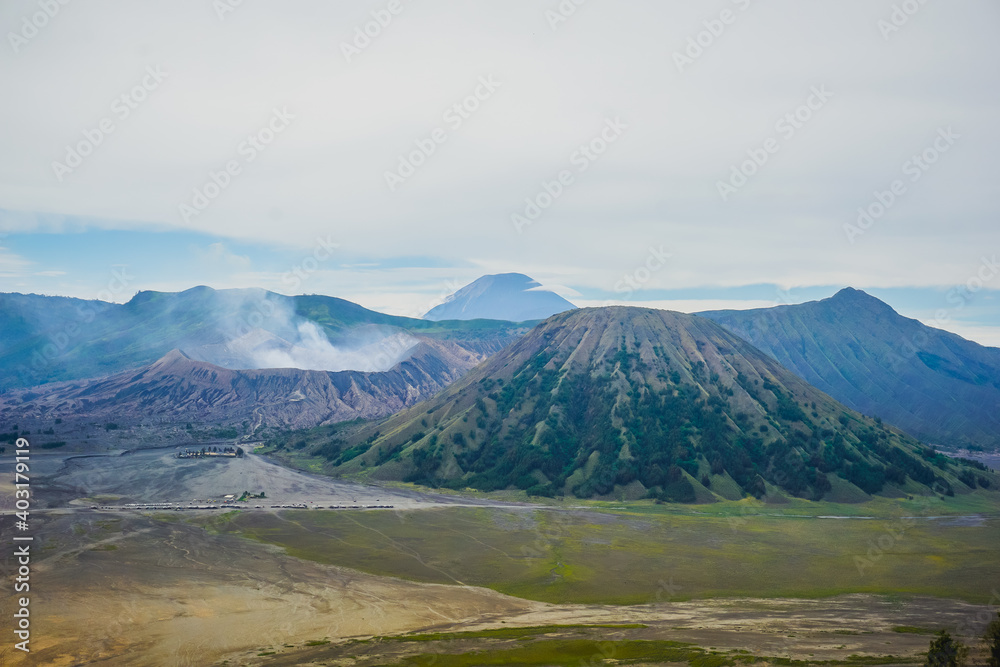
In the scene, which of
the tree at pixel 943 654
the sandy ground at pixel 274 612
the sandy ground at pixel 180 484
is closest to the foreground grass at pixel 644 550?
the sandy ground at pixel 274 612

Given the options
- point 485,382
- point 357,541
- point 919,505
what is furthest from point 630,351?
point 357,541

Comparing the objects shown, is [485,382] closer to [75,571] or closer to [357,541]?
[357,541]

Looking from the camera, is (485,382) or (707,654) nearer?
(707,654)

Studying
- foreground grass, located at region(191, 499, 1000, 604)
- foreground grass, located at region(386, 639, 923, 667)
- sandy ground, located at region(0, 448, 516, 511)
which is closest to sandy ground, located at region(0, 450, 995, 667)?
foreground grass, located at region(386, 639, 923, 667)

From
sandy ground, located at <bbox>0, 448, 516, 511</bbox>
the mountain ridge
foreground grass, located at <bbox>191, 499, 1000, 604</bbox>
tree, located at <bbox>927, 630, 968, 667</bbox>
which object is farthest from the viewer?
the mountain ridge

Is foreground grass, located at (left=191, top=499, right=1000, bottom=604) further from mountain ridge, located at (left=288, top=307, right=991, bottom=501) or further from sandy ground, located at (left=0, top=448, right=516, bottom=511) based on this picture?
mountain ridge, located at (left=288, top=307, right=991, bottom=501)

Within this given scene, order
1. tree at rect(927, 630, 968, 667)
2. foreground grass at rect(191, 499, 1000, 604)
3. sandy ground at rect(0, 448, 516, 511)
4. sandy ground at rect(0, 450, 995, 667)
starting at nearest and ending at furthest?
1. tree at rect(927, 630, 968, 667)
2. sandy ground at rect(0, 450, 995, 667)
3. foreground grass at rect(191, 499, 1000, 604)
4. sandy ground at rect(0, 448, 516, 511)

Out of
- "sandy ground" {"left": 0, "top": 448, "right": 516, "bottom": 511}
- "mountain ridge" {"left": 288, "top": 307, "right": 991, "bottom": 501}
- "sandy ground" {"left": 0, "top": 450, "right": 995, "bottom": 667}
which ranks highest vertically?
Answer: "mountain ridge" {"left": 288, "top": 307, "right": 991, "bottom": 501}

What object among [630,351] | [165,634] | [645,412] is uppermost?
[630,351]
